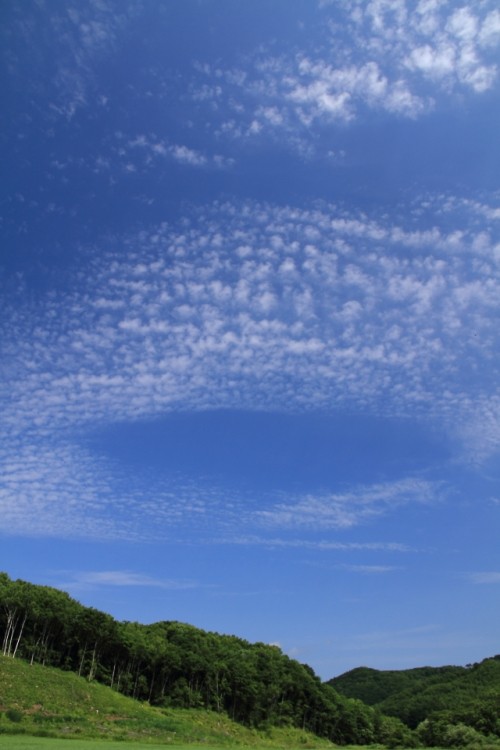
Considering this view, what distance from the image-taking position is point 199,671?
310ft

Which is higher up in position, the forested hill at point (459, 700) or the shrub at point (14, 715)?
the forested hill at point (459, 700)

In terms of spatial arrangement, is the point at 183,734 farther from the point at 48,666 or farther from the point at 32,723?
the point at 48,666

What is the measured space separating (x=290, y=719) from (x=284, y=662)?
1310cm

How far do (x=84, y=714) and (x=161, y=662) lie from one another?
38879 millimetres

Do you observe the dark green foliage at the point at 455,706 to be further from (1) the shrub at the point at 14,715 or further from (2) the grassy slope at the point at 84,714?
(1) the shrub at the point at 14,715

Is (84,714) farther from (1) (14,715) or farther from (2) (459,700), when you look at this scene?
(2) (459,700)

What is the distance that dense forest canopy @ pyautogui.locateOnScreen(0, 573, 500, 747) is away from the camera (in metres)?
86.7

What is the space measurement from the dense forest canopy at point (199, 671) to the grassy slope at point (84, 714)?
759 cm

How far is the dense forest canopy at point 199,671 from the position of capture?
86.7 meters

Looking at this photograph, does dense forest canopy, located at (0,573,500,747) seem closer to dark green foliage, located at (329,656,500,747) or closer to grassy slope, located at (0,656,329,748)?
dark green foliage, located at (329,656,500,747)

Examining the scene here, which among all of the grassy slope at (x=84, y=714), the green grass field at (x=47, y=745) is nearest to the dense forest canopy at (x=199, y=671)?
the grassy slope at (x=84, y=714)

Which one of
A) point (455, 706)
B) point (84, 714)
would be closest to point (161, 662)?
point (84, 714)

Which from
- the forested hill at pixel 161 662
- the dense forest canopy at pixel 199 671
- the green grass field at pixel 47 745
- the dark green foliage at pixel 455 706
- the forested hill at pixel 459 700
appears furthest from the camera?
the forested hill at pixel 459 700

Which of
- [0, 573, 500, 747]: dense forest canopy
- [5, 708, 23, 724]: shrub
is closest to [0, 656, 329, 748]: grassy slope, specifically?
[5, 708, 23, 724]: shrub
